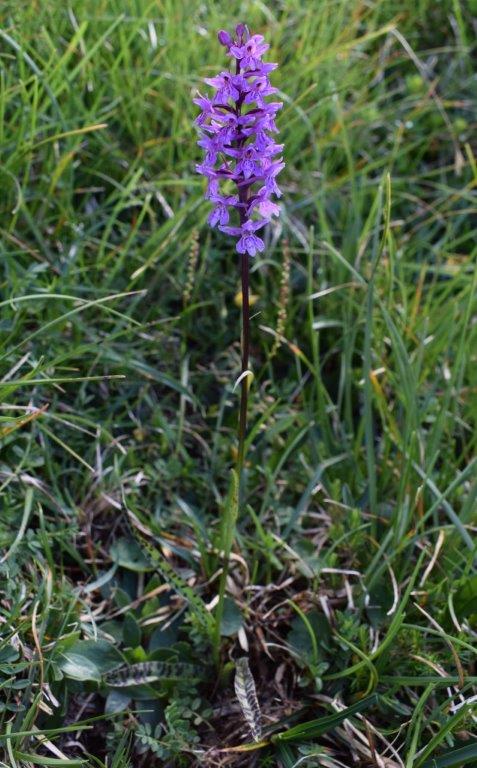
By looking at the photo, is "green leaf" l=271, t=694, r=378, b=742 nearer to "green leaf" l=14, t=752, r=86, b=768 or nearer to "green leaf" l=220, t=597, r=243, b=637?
"green leaf" l=220, t=597, r=243, b=637

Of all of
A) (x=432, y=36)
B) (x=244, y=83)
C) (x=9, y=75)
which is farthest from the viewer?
(x=432, y=36)

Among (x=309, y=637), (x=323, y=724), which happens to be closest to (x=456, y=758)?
(x=323, y=724)

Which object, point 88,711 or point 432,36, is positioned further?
point 432,36

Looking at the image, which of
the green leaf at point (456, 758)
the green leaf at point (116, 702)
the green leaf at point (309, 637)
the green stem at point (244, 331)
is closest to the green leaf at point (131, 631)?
the green leaf at point (116, 702)

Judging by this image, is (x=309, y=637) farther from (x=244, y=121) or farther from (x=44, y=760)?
(x=244, y=121)

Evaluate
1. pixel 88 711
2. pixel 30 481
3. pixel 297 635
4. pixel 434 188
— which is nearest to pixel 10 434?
pixel 30 481

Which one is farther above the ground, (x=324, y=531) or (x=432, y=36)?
(x=432, y=36)

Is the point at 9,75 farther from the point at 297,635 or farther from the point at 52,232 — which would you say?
the point at 297,635

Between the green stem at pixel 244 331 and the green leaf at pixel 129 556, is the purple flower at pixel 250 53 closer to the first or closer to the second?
the green stem at pixel 244 331

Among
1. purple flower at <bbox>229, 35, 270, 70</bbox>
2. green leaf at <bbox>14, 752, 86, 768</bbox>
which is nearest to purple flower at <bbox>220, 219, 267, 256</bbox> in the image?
purple flower at <bbox>229, 35, 270, 70</bbox>

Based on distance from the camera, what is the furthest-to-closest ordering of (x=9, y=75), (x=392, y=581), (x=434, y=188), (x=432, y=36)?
(x=432, y=36), (x=434, y=188), (x=9, y=75), (x=392, y=581)
